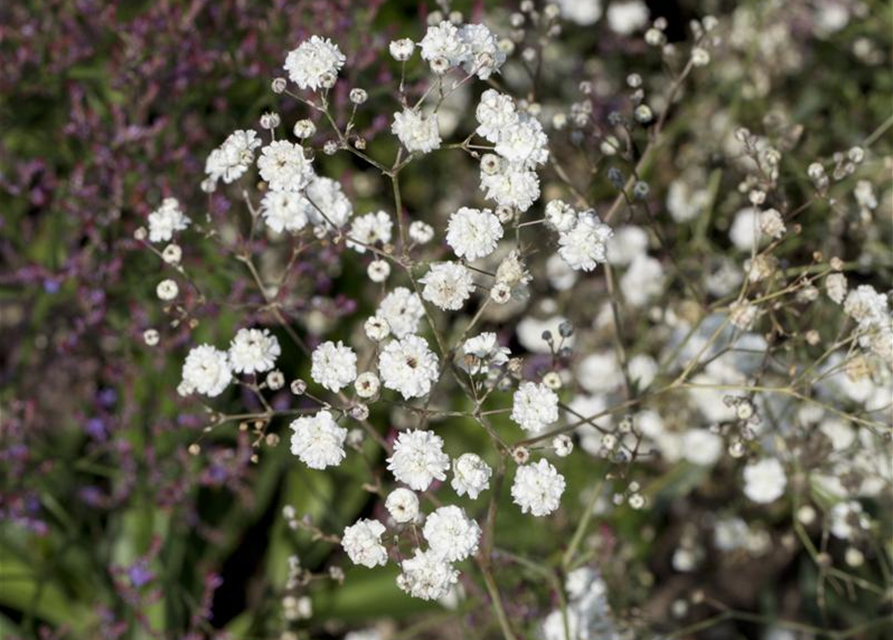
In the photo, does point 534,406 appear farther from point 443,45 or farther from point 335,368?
point 443,45

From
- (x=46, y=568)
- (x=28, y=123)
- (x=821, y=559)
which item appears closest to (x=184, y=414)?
(x=46, y=568)

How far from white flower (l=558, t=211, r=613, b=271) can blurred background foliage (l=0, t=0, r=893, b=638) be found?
75cm

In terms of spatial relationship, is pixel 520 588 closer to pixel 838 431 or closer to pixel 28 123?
pixel 838 431

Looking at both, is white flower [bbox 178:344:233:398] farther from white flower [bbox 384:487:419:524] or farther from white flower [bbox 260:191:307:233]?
white flower [bbox 384:487:419:524]

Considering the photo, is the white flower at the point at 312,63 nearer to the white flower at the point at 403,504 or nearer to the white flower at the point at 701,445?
the white flower at the point at 403,504

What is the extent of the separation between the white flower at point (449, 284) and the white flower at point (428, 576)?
1.14 ft

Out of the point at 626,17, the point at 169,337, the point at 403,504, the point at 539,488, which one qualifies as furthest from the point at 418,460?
the point at 626,17

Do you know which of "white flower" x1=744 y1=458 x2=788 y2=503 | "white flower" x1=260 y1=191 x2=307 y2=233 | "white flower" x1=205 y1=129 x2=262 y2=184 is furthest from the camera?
"white flower" x1=744 y1=458 x2=788 y2=503

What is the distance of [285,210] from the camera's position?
176 centimetres

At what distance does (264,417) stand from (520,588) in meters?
0.86

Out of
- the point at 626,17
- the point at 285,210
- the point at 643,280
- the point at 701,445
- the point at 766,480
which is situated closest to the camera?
the point at 285,210

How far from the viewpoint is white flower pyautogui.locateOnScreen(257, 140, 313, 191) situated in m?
1.54

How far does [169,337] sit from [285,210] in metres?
0.87

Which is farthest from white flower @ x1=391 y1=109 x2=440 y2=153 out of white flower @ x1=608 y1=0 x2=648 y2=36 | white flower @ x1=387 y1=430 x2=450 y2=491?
white flower @ x1=608 y1=0 x2=648 y2=36
